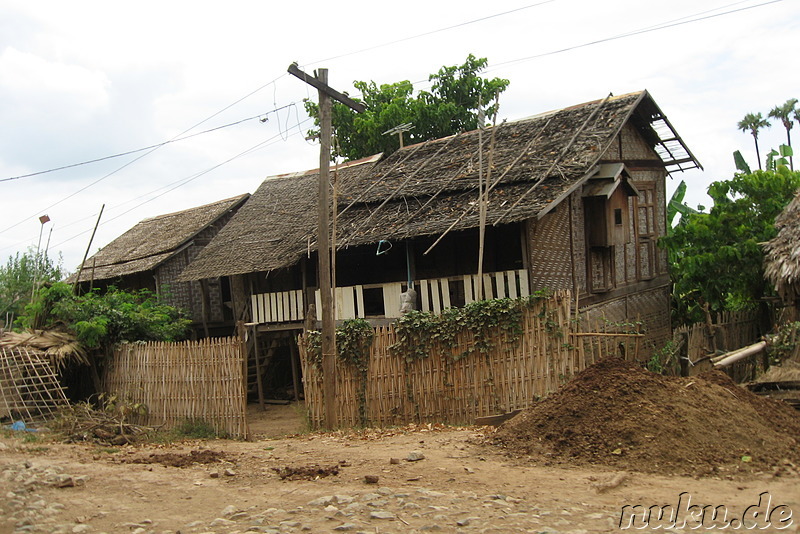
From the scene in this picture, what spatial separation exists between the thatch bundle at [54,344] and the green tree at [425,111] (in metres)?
13.9

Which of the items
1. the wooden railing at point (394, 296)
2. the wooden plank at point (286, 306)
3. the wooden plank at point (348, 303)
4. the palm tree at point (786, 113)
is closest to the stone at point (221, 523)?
the wooden railing at point (394, 296)

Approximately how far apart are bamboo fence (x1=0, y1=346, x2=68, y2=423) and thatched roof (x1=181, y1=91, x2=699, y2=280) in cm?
481

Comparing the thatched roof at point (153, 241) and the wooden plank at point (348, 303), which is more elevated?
the thatched roof at point (153, 241)

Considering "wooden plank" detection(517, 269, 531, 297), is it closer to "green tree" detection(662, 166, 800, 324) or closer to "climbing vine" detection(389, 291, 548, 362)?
"climbing vine" detection(389, 291, 548, 362)

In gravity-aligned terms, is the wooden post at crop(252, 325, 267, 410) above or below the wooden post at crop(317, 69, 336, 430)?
below

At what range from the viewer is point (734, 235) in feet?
50.7

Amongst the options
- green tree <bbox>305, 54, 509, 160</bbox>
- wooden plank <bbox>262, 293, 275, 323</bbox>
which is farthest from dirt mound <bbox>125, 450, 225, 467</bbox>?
green tree <bbox>305, 54, 509, 160</bbox>

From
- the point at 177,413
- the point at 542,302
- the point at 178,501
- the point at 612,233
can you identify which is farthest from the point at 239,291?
the point at 178,501

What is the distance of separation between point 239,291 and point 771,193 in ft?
43.4

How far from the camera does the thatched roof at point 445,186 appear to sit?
13.7 metres

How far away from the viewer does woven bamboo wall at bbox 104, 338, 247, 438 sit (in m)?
11.3

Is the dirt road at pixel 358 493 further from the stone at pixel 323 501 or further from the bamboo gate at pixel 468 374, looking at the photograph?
the bamboo gate at pixel 468 374

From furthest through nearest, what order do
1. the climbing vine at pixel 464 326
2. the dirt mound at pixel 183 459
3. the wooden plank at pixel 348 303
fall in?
1. the wooden plank at pixel 348 303
2. the climbing vine at pixel 464 326
3. the dirt mound at pixel 183 459

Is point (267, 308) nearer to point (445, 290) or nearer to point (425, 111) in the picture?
point (445, 290)
